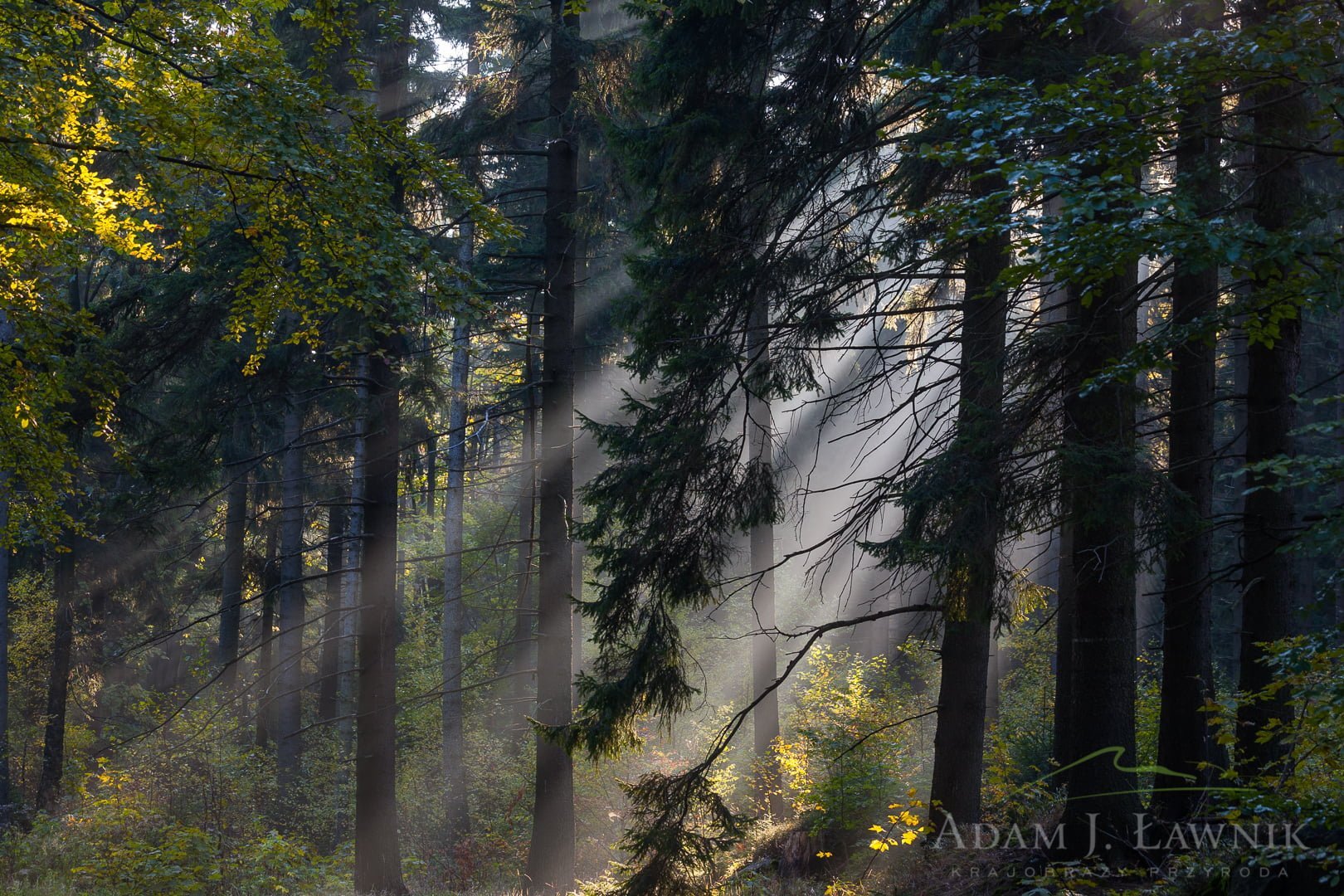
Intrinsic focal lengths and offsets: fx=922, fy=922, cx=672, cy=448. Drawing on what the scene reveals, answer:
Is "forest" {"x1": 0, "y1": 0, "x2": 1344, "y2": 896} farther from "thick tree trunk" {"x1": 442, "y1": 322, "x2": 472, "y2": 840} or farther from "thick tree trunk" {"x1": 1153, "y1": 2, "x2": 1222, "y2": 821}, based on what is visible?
"thick tree trunk" {"x1": 442, "y1": 322, "x2": 472, "y2": 840}

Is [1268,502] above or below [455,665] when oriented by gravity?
above

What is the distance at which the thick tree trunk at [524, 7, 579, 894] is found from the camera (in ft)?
37.1

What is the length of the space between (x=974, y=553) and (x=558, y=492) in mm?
6773

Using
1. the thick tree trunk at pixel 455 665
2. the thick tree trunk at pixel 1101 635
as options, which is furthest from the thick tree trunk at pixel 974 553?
the thick tree trunk at pixel 455 665

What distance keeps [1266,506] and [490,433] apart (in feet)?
51.8

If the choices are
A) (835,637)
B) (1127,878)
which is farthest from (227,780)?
(835,637)

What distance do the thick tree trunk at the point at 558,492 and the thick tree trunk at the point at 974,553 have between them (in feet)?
Result: 16.5

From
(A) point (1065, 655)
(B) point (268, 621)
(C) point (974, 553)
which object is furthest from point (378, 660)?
(B) point (268, 621)

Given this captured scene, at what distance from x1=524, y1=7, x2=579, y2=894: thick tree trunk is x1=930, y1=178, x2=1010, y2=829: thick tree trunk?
503 cm

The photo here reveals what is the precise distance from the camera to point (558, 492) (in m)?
11.8

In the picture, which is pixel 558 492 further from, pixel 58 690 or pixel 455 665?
pixel 58 690

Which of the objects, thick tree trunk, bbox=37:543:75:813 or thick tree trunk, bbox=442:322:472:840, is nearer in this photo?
thick tree trunk, bbox=442:322:472:840

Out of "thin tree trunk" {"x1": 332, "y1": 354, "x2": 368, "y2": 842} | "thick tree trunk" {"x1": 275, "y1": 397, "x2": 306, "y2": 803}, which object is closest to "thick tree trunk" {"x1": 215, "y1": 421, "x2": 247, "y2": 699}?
"thick tree trunk" {"x1": 275, "y1": 397, "x2": 306, "y2": 803}

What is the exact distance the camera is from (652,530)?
308 inches
